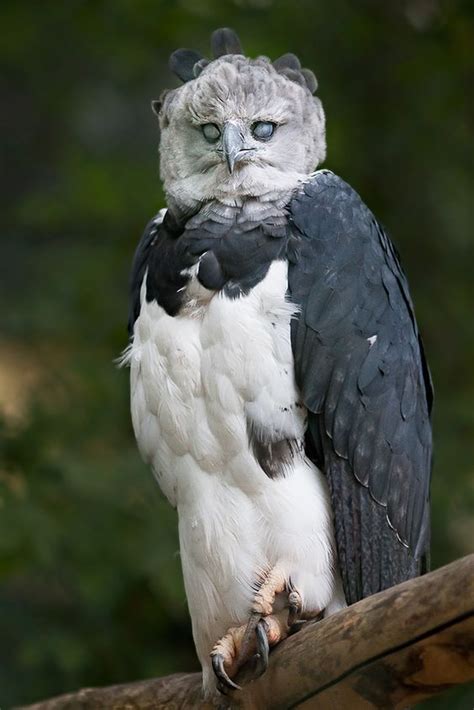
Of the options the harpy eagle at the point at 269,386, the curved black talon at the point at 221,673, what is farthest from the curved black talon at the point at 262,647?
the curved black talon at the point at 221,673

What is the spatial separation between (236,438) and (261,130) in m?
1.01

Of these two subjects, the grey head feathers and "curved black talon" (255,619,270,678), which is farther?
the grey head feathers

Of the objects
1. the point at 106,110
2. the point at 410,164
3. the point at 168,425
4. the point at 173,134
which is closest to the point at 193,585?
the point at 168,425

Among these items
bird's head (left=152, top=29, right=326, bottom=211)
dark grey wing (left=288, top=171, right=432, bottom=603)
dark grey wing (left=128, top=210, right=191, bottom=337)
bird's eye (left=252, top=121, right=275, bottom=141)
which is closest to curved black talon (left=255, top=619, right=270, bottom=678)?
dark grey wing (left=288, top=171, right=432, bottom=603)

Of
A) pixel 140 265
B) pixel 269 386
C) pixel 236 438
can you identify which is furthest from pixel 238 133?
pixel 236 438

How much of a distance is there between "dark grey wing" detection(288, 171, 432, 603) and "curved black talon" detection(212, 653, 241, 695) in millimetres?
423

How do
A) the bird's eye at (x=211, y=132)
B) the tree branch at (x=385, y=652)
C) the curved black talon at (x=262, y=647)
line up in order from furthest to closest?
the bird's eye at (x=211, y=132) < the curved black talon at (x=262, y=647) < the tree branch at (x=385, y=652)

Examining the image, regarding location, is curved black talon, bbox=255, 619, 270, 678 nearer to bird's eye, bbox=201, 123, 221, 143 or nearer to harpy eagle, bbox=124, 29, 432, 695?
harpy eagle, bbox=124, 29, 432, 695

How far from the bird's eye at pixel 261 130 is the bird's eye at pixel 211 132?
12 cm

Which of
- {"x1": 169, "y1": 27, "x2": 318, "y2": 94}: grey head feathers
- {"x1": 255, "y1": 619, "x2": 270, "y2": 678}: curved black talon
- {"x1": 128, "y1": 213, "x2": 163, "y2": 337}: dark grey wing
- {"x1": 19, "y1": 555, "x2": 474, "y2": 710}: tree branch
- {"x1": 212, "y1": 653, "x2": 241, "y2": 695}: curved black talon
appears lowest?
{"x1": 212, "y1": 653, "x2": 241, "y2": 695}: curved black talon

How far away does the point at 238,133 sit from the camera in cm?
346

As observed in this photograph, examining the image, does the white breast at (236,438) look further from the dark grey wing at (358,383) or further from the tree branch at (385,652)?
the tree branch at (385,652)

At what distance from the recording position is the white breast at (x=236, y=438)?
10.6 ft

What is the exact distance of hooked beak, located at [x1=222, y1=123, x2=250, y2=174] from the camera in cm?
336
